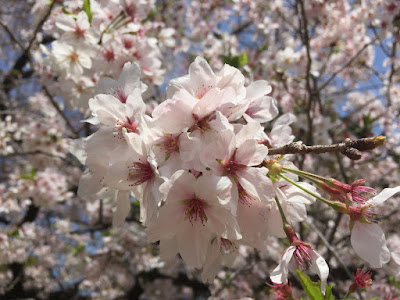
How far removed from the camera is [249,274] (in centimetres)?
489

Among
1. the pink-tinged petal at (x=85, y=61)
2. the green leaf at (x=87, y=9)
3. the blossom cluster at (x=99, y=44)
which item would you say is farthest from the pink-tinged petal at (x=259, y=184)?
the green leaf at (x=87, y=9)

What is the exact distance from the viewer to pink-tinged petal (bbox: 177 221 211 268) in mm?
925

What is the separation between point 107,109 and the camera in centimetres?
98

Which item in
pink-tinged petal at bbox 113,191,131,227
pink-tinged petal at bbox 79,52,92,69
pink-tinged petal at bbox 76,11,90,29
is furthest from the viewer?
pink-tinged petal at bbox 79,52,92,69

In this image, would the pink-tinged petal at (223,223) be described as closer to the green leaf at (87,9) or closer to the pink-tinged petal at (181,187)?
the pink-tinged petal at (181,187)

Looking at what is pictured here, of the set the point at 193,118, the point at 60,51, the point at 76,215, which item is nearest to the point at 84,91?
the point at 60,51

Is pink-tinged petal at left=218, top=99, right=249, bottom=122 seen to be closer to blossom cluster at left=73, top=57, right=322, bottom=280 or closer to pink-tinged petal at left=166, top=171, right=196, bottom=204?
blossom cluster at left=73, top=57, right=322, bottom=280

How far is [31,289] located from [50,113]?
12.9 ft

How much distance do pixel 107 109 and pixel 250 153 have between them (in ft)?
1.48

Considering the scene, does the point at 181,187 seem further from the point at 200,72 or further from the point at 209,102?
the point at 200,72

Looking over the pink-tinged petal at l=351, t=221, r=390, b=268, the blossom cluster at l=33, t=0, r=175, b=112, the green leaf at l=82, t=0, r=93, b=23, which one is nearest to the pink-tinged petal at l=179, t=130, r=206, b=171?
the pink-tinged petal at l=351, t=221, r=390, b=268

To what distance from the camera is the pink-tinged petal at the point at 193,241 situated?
0.93 metres

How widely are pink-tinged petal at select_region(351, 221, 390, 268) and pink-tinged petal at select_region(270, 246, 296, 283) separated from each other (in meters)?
0.18

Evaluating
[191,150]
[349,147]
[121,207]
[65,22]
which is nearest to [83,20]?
[65,22]
